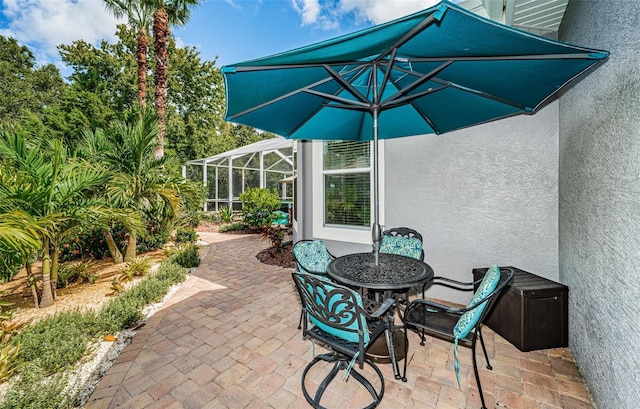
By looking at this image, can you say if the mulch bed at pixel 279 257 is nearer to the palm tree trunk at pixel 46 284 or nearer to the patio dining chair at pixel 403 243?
the patio dining chair at pixel 403 243

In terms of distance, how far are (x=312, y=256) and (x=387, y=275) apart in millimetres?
1112

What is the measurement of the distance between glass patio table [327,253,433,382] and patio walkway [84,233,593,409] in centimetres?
32

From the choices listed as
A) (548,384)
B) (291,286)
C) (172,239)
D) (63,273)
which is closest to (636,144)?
(548,384)

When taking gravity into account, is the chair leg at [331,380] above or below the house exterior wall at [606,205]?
below

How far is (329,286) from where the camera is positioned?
186 cm

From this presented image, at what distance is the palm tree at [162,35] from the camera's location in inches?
343

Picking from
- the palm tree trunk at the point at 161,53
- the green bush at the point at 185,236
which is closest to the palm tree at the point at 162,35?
the palm tree trunk at the point at 161,53

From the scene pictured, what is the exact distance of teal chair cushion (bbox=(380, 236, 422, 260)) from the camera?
3482mm

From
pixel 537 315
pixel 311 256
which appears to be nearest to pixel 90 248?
pixel 311 256

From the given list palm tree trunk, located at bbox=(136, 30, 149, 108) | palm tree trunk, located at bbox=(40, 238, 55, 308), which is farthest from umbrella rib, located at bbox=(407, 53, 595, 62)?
palm tree trunk, located at bbox=(136, 30, 149, 108)

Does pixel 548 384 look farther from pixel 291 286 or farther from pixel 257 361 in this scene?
pixel 291 286

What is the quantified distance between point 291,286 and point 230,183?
1063 cm

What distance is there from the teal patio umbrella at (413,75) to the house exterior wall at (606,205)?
26cm

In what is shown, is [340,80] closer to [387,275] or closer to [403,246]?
[387,275]
